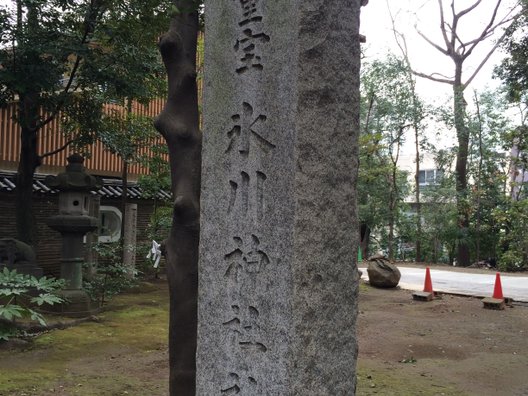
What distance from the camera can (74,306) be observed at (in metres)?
8.96

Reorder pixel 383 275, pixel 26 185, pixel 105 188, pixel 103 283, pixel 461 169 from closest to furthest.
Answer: pixel 103 283
pixel 26 185
pixel 105 188
pixel 383 275
pixel 461 169

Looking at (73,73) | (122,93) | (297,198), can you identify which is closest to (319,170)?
(297,198)

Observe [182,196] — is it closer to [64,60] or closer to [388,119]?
[64,60]

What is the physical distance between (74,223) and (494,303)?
8.90 m

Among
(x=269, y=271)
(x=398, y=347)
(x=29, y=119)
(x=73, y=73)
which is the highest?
(x=73, y=73)

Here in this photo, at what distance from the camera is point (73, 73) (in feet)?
30.9

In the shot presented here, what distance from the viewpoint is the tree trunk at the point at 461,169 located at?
21281mm

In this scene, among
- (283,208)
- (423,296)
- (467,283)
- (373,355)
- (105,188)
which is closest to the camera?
(283,208)

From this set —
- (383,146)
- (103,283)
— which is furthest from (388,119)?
(103,283)

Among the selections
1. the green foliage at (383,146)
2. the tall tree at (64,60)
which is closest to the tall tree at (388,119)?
the green foliage at (383,146)

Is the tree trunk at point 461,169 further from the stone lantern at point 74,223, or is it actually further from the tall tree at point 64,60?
→ the stone lantern at point 74,223

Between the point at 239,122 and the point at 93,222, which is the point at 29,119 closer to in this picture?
the point at 93,222

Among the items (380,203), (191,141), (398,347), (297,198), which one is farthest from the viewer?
(380,203)

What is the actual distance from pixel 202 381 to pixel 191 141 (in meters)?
2.01
